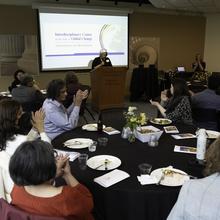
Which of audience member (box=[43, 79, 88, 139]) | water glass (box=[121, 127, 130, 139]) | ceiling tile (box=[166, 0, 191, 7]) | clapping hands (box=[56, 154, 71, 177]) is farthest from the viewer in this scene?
ceiling tile (box=[166, 0, 191, 7])

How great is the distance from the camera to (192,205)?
1301 millimetres

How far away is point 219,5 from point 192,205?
805cm

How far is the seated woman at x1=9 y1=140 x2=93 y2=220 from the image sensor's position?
136cm

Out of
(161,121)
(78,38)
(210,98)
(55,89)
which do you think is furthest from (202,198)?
(78,38)

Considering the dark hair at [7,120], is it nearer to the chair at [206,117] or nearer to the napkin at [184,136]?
the napkin at [184,136]

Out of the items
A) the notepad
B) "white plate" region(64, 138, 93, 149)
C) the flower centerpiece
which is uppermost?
the flower centerpiece

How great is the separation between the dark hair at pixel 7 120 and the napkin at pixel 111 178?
0.71m

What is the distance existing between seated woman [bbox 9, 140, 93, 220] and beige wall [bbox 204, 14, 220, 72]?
9.85 metres

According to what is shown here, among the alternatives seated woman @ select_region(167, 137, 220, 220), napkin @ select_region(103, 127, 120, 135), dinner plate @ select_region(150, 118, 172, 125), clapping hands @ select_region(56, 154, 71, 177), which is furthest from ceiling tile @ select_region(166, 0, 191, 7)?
seated woman @ select_region(167, 137, 220, 220)

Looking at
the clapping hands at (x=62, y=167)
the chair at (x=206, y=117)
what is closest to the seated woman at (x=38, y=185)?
the clapping hands at (x=62, y=167)

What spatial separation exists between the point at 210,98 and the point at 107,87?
128 inches

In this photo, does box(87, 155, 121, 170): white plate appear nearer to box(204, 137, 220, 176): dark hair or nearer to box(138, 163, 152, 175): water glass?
box(138, 163, 152, 175): water glass

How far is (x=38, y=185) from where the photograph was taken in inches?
55.2

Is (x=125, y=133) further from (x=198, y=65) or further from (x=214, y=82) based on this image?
(x=198, y=65)
